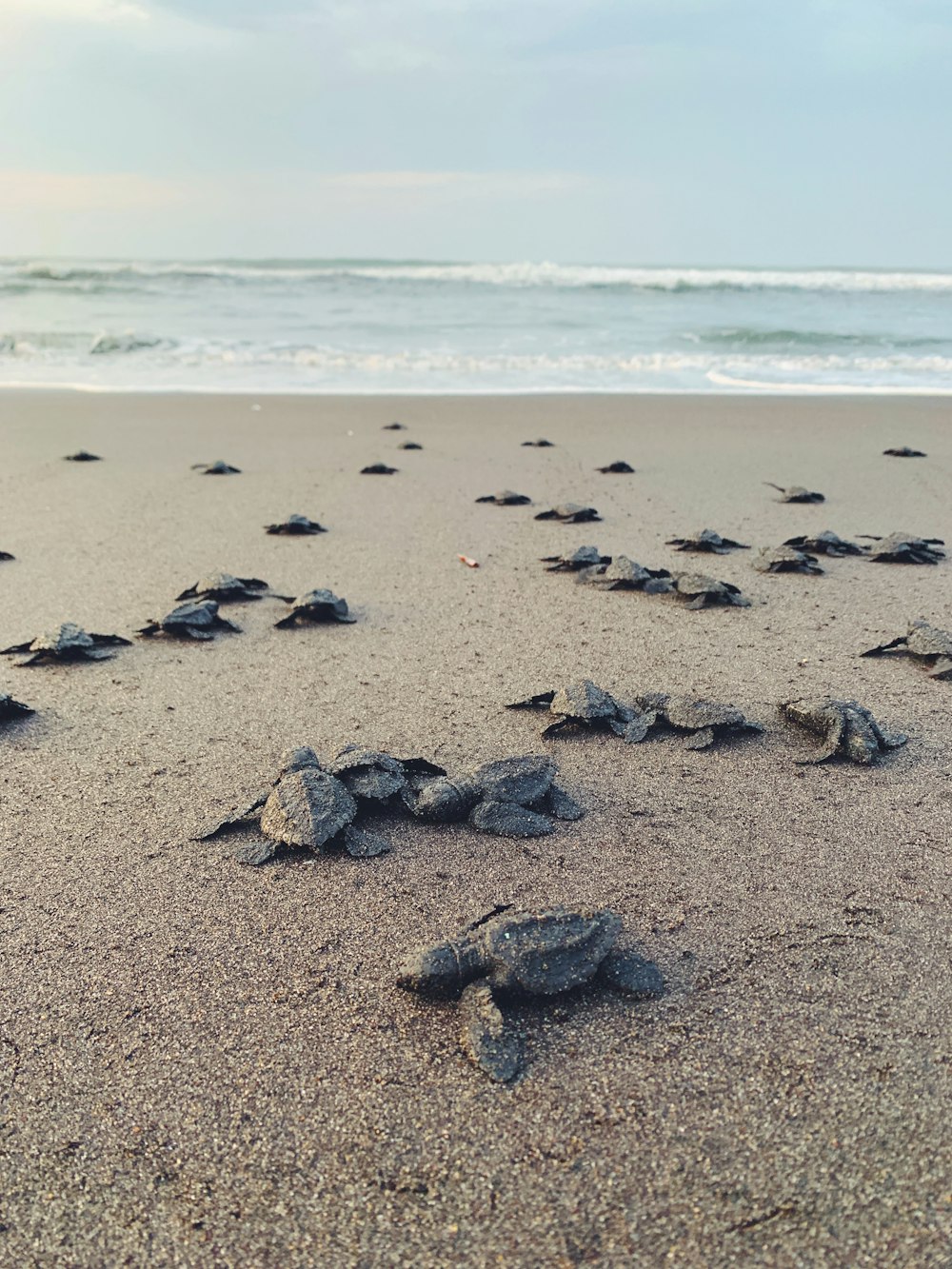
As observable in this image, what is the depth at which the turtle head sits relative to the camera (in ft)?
6.40

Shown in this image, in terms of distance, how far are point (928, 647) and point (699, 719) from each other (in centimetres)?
115

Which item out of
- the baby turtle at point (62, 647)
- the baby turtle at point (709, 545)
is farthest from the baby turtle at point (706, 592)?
the baby turtle at point (62, 647)

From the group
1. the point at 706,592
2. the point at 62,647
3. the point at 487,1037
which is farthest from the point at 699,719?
the point at 62,647

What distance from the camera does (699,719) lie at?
3141 mm

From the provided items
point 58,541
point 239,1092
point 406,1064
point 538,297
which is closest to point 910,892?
point 406,1064

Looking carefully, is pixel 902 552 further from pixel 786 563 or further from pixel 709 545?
pixel 709 545

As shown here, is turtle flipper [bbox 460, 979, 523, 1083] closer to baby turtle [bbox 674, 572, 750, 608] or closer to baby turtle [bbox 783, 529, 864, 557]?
baby turtle [bbox 674, 572, 750, 608]

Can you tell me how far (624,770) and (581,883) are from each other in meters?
0.66

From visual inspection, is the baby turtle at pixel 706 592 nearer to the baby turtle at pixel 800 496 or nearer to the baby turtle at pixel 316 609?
the baby turtle at pixel 316 609

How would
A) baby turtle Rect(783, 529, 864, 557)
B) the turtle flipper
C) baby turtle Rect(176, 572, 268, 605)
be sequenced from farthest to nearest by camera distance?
baby turtle Rect(783, 529, 864, 557), baby turtle Rect(176, 572, 268, 605), the turtle flipper

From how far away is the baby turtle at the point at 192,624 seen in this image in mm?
4070

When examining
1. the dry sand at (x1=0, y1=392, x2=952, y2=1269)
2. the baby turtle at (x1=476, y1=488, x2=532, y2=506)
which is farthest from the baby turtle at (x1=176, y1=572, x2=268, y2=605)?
the baby turtle at (x1=476, y1=488, x2=532, y2=506)

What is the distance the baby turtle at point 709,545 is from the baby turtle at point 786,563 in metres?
0.32

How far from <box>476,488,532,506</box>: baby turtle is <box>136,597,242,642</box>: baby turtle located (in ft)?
8.83
